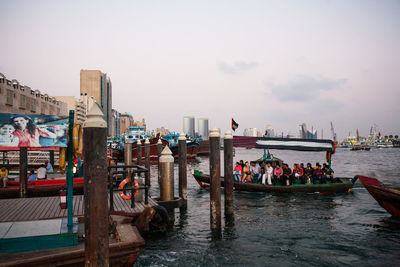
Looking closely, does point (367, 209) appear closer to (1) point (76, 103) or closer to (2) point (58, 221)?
(2) point (58, 221)

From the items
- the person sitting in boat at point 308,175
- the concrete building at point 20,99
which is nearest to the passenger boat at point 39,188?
the person sitting in boat at point 308,175

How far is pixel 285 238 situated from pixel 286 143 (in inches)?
410

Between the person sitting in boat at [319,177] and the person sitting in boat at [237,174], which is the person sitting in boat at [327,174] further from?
the person sitting in boat at [237,174]

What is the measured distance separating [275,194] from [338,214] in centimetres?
499

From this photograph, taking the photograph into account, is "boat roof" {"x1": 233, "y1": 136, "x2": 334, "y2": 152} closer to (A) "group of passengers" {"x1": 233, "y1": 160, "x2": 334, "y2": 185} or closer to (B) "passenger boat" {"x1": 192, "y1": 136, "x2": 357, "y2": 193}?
(B) "passenger boat" {"x1": 192, "y1": 136, "x2": 357, "y2": 193}

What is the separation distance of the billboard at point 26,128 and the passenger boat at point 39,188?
232 inches

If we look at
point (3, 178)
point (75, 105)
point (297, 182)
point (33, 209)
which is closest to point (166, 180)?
point (33, 209)

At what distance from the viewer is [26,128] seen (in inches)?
373

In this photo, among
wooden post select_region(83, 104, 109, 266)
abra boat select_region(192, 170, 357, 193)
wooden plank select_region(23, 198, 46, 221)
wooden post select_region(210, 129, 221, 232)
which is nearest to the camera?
wooden post select_region(83, 104, 109, 266)

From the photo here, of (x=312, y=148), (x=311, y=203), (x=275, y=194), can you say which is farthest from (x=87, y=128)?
(x=312, y=148)

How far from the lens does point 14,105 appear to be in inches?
1845

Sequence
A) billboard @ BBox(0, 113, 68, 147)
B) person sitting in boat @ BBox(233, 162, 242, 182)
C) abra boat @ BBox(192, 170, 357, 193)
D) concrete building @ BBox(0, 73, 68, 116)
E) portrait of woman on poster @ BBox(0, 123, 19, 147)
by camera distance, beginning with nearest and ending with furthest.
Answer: billboard @ BBox(0, 113, 68, 147) < portrait of woman on poster @ BBox(0, 123, 19, 147) < abra boat @ BBox(192, 170, 357, 193) < person sitting in boat @ BBox(233, 162, 242, 182) < concrete building @ BBox(0, 73, 68, 116)

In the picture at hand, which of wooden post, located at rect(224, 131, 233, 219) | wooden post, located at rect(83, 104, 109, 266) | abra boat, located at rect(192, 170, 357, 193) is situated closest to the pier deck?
wooden post, located at rect(224, 131, 233, 219)

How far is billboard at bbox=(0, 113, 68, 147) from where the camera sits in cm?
927
